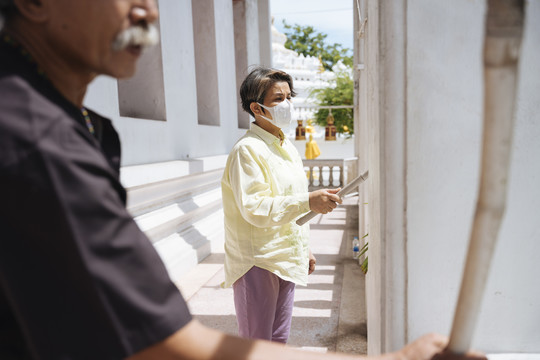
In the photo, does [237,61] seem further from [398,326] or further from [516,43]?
[516,43]

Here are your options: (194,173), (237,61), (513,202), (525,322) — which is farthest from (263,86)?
(237,61)

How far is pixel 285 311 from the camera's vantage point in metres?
2.22

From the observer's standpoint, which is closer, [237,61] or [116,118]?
[116,118]

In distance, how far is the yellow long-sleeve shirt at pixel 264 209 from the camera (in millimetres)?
1961

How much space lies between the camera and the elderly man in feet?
1.98

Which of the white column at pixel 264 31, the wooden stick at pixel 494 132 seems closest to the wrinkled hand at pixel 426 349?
the wooden stick at pixel 494 132

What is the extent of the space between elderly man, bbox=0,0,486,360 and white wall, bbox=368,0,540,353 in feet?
1.65

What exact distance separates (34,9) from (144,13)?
0.17 m

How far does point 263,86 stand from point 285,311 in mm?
1133

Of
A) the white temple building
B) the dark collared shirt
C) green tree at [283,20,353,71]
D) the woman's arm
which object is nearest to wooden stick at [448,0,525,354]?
the woman's arm

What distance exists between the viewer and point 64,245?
1.99ft

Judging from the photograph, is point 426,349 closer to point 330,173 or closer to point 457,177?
point 457,177

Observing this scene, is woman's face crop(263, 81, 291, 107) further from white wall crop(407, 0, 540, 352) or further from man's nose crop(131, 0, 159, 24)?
man's nose crop(131, 0, 159, 24)

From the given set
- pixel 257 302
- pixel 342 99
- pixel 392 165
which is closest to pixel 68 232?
pixel 392 165
